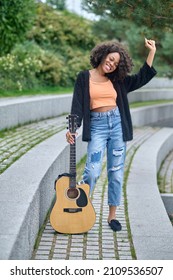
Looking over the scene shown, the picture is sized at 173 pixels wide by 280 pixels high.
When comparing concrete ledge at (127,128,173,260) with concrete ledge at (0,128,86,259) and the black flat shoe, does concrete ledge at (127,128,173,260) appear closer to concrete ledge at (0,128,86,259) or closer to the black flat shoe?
the black flat shoe

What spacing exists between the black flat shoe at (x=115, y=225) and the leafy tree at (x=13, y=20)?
29.3 ft

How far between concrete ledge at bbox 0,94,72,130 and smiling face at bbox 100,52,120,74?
5194mm

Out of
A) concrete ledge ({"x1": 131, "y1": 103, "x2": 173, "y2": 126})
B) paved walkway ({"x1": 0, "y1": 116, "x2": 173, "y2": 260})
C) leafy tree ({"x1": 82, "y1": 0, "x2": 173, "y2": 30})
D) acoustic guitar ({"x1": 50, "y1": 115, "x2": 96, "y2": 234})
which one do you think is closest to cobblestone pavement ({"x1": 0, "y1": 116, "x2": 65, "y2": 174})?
paved walkway ({"x1": 0, "y1": 116, "x2": 173, "y2": 260})

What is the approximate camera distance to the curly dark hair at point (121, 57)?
6.63m

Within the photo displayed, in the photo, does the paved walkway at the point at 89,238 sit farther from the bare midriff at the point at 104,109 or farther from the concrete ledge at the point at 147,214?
the bare midriff at the point at 104,109

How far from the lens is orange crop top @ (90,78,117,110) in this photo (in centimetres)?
666

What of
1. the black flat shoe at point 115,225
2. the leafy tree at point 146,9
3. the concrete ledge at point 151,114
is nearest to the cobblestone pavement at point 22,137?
the black flat shoe at point 115,225

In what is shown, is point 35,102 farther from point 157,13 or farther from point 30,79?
point 157,13

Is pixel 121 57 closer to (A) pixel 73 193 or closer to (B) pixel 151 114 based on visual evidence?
(A) pixel 73 193

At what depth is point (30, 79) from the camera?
60.1 ft

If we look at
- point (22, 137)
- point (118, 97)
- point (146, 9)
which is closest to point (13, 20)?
point (22, 137)

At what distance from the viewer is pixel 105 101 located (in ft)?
22.0

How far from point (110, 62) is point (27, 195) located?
4.65ft
